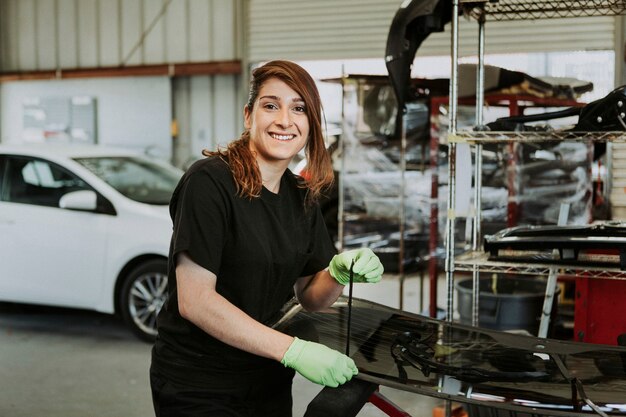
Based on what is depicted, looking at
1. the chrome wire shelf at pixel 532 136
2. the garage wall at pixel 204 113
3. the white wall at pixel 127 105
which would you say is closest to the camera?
the chrome wire shelf at pixel 532 136

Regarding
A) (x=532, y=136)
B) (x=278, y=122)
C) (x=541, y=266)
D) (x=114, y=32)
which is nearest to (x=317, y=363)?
(x=278, y=122)

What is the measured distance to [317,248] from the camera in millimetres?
2336

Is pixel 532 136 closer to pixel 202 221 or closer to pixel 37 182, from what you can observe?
pixel 202 221

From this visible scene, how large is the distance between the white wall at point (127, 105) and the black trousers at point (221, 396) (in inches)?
332

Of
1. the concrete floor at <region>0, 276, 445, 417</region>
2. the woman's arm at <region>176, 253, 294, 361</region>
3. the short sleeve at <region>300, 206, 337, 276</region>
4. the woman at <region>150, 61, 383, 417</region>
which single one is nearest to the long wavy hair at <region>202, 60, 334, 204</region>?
the woman at <region>150, 61, 383, 417</region>

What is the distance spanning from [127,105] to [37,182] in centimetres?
507

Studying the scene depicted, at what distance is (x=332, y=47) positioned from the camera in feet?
29.5

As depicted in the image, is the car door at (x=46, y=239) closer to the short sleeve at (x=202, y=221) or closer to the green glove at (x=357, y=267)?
the green glove at (x=357, y=267)

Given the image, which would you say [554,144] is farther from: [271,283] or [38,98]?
[38,98]

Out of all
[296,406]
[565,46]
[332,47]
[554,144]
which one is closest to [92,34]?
[332,47]

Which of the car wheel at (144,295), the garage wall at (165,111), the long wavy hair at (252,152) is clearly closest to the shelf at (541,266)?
the long wavy hair at (252,152)

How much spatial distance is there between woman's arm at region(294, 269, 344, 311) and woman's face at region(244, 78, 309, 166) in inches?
17.9

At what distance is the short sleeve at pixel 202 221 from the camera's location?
1.90 m

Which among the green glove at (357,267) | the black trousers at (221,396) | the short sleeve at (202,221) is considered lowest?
the black trousers at (221,396)
